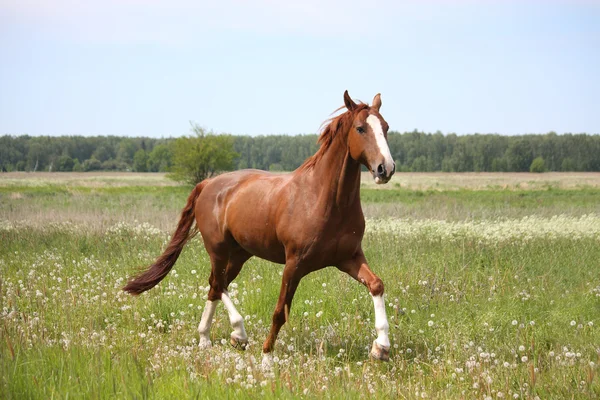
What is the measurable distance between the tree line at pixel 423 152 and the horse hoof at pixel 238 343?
7184 centimetres

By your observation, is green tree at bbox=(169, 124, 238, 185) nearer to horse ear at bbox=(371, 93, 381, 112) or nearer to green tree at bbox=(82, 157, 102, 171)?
green tree at bbox=(82, 157, 102, 171)

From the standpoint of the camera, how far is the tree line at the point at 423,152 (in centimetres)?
9825

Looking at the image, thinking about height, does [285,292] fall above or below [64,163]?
below

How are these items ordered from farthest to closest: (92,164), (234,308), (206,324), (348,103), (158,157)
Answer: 1. (158,157)
2. (92,164)
3. (206,324)
4. (234,308)
5. (348,103)

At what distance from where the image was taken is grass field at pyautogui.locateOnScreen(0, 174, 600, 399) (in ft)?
15.8

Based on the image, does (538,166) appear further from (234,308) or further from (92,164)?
Result: (234,308)

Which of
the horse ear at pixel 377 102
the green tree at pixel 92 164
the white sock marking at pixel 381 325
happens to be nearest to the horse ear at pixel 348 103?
the horse ear at pixel 377 102

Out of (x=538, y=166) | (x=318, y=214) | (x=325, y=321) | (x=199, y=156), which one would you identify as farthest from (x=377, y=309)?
(x=538, y=166)

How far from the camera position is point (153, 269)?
8.71m

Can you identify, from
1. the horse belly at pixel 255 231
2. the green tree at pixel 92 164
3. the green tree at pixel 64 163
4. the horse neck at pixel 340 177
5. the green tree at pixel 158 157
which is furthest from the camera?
the green tree at pixel 158 157

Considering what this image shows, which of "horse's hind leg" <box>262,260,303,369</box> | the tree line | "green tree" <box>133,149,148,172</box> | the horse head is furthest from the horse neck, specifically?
"green tree" <box>133,149,148,172</box>

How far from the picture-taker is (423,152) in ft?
440

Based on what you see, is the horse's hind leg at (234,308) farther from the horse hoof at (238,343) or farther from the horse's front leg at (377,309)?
the horse's front leg at (377,309)

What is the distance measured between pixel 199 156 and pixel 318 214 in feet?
176
